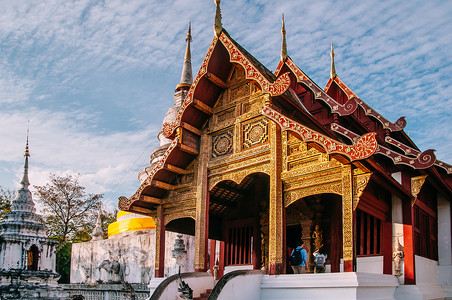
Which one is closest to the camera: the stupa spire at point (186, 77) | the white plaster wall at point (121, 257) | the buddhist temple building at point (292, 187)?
the buddhist temple building at point (292, 187)

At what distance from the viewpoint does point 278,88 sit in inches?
399

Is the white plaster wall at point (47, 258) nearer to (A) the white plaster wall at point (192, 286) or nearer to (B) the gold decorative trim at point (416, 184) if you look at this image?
(A) the white plaster wall at point (192, 286)

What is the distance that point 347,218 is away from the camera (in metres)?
9.07

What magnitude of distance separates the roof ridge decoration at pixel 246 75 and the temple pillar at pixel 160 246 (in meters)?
2.13

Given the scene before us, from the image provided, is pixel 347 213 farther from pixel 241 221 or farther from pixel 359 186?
pixel 241 221

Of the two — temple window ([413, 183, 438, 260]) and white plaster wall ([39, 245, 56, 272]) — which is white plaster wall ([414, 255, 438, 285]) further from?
white plaster wall ([39, 245, 56, 272])

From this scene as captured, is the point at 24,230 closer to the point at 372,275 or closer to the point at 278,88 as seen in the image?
the point at 278,88

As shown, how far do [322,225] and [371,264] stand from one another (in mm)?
1862

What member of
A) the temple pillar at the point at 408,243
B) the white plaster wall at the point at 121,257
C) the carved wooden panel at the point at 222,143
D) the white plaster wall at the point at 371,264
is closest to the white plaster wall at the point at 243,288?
the white plaster wall at the point at 371,264

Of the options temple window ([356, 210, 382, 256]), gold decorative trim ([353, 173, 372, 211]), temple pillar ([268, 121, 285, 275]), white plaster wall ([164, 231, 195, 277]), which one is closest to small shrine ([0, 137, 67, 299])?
white plaster wall ([164, 231, 195, 277])

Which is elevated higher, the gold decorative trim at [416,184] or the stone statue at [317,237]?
the gold decorative trim at [416,184]

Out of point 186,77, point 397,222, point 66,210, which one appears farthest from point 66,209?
point 397,222

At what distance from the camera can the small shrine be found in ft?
55.9

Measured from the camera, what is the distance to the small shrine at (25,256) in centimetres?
1703
